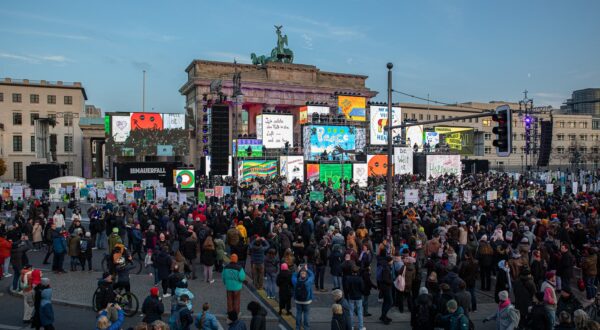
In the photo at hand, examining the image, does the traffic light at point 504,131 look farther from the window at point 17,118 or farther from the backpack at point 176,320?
the window at point 17,118

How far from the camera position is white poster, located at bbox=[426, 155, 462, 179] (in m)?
53.8

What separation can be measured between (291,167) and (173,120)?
13.9 metres

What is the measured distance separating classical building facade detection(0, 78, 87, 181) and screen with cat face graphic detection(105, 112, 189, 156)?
71.0 ft

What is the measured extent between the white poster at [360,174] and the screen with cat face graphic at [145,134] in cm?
1795

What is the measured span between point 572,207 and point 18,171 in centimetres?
6909

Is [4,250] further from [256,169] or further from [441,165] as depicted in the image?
[441,165]

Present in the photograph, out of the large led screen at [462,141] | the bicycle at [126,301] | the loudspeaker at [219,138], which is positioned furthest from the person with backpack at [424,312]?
the large led screen at [462,141]

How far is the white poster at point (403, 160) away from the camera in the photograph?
172 feet

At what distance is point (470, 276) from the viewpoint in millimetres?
12312

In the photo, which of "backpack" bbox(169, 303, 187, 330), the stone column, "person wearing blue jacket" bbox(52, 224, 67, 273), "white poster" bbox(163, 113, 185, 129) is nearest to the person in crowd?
"backpack" bbox(169, 303, 187, 330)

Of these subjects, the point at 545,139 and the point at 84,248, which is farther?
the point at 545,139

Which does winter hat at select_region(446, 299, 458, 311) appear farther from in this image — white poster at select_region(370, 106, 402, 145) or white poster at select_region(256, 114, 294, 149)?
white poster at select_region(370, 106, 402, 145)

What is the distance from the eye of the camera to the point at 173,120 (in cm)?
5141

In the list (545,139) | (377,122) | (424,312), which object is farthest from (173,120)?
(424,312)
